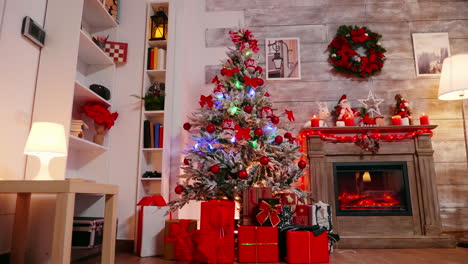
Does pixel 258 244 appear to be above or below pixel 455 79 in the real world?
below

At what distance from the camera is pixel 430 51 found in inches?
138

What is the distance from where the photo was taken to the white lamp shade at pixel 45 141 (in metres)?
1.82

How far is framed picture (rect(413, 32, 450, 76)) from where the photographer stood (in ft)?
11.4

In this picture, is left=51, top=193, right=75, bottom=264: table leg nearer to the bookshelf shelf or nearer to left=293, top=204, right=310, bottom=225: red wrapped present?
the bookshelf shelf

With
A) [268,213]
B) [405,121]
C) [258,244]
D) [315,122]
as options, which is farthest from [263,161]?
[405,121]

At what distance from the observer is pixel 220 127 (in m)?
2.84

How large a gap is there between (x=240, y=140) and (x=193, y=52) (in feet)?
4.62

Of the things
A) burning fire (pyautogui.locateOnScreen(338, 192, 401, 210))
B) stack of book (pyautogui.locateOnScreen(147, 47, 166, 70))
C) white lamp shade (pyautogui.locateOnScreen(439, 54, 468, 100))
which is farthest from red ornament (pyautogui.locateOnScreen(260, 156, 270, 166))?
white lamp shade (pyautogui.locateOnScreen(439, 54, 468, 100))

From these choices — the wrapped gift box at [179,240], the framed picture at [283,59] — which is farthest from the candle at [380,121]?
the wrapped gift box at [179,240]

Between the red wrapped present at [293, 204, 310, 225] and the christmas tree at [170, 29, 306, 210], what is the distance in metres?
0.16

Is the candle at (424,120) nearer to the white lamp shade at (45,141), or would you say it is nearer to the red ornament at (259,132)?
the red ornament at (259,132)

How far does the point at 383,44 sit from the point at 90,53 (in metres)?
2.95

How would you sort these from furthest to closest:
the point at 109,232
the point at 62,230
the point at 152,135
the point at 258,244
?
the point at 152,135 < the point at 258,244 < the point at 109,232 < the point at 62,230

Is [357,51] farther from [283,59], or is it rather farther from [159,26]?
[159,26]
